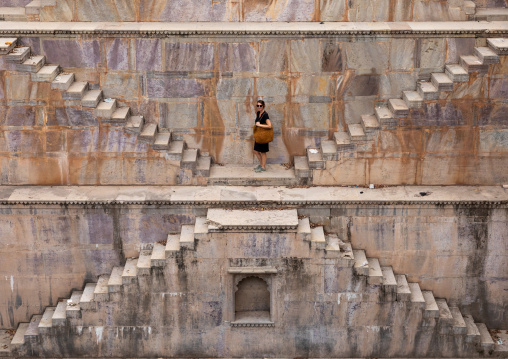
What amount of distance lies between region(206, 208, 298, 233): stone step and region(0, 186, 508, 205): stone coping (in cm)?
30

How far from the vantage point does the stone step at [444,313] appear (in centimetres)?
1889

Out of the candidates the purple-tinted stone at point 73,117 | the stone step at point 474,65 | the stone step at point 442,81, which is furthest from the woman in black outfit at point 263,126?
the stone step at point 474,65

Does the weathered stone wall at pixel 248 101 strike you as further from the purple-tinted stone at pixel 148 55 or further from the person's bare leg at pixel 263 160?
the person's bare leg at pixel 263 160

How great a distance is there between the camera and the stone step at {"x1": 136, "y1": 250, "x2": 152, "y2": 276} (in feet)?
60.7

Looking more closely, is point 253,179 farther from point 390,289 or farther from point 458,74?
point 458,74

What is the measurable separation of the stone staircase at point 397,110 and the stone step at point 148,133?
329 cm

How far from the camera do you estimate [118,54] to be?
19.3 meters

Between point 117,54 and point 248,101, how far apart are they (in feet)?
10.2

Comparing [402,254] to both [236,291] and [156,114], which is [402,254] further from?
[156,114]

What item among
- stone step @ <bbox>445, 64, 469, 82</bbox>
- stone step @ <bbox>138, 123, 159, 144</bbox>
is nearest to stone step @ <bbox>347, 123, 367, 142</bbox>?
stone step @ <bbox>445, 64, 469, 82</bbox>

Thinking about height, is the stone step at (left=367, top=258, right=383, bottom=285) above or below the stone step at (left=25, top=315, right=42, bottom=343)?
above

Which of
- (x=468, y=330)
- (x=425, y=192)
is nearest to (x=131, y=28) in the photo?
(x=425, y=192)

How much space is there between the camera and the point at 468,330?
1917 centimetres

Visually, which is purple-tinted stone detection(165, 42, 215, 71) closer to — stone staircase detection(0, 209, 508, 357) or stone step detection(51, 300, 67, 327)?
stone staircase detection(0, 209, 508, 357)
